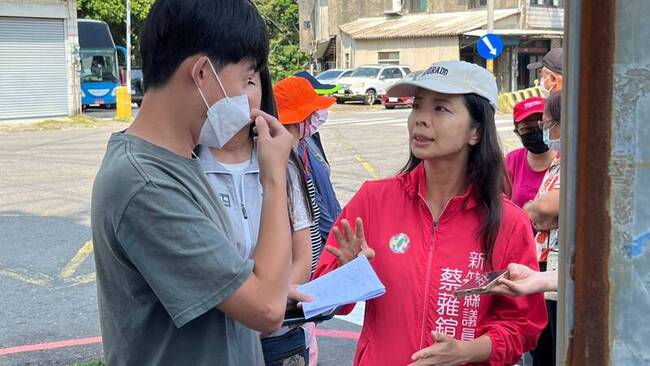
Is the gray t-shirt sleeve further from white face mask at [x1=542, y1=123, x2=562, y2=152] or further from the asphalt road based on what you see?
the asphalt road

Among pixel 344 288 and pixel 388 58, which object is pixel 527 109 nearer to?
pixel 344 288

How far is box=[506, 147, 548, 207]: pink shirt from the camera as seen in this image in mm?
3662

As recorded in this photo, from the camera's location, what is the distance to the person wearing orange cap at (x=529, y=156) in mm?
3637

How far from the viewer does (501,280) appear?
197 cm

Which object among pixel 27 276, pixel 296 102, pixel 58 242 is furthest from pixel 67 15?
pixel 296 102

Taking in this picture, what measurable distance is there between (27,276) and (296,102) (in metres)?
3.65

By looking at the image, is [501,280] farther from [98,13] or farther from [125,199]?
[98,13]

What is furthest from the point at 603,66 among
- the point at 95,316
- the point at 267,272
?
the point at 95,316

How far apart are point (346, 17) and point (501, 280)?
38.3m

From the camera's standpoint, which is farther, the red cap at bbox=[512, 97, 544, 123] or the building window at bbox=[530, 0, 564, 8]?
the building window at bbox=[530, 0, 564, 8]

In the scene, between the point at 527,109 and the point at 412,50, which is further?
the point at 412,50

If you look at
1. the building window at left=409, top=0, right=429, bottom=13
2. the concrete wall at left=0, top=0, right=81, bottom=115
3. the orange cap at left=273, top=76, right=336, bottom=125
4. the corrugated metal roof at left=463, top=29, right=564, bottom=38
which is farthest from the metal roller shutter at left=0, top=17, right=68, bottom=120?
the orange cap at left=273, top=76, right=336, bottom=125

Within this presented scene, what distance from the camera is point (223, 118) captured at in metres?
1.63

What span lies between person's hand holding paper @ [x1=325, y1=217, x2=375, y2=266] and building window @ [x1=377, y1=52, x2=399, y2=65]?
3192 cm
